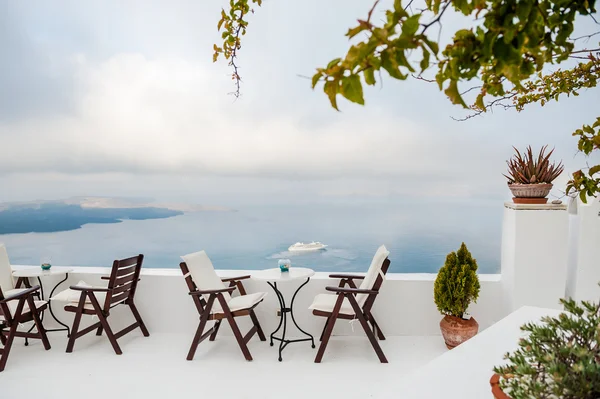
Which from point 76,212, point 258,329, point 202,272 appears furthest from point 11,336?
point 76,212

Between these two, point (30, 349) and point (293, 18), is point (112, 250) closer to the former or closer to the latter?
point (30, 349)

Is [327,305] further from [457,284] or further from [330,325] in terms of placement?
[457,284]

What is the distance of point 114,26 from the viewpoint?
6949mm

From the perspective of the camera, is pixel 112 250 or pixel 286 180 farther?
pixel 286 180

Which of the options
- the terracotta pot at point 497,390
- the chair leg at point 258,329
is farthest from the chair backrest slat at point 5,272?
the terracotta pot at point 497,390

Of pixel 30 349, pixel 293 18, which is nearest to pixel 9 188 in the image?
pixel 30 349

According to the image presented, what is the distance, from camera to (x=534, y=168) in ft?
14.1

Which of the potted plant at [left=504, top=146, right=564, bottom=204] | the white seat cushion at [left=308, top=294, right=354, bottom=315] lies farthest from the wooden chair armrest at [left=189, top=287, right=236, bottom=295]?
the potted plant at [left=504, top=146, right=564, bottom=204]

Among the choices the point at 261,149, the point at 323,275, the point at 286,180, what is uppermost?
the point at 261,149

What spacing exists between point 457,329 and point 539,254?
1.16m

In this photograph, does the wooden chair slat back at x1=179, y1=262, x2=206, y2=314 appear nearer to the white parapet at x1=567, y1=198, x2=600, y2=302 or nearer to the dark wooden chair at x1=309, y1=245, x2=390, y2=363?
the dark wooden chair at x1=309, y1=245, x2=390, y2=363

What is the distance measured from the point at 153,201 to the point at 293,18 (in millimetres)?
5461

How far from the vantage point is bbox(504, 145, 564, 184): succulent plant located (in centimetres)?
425

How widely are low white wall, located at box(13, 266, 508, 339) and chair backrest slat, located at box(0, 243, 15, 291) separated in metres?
0.36
